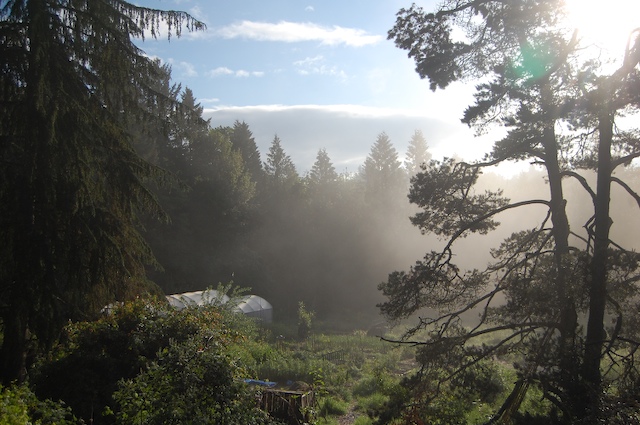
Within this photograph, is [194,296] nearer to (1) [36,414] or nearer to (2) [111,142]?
(2) [111,142]

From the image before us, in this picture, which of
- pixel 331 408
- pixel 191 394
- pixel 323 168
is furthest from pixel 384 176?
pixel 191 394

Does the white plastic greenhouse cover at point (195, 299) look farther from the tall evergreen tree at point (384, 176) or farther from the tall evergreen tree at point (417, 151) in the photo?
the tall evergreen tree at point (417, 151)

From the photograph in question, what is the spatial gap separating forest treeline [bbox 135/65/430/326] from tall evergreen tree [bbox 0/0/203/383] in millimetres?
22081

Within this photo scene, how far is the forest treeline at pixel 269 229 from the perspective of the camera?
35.0m

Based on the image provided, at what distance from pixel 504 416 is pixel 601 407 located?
7.44 ft

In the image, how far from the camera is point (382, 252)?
42.8m

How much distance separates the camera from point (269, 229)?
41.8 m

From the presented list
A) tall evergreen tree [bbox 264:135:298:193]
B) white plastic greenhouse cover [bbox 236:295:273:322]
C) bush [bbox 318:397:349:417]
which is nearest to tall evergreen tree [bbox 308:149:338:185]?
tall evergreen tree [bbox 264:135:298:193]

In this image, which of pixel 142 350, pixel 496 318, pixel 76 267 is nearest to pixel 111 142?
pixel 76 267

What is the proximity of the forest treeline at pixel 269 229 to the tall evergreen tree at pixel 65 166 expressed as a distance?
22081 millimetres

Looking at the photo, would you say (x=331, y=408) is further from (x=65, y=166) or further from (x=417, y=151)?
(x=417, y=151)

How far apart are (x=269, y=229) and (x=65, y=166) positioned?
109ft

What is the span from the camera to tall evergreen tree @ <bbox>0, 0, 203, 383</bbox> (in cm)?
817

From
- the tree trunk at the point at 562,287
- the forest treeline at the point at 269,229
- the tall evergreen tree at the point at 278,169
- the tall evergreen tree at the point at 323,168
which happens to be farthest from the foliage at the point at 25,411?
the tall evergreen tree at the point at 323,168
